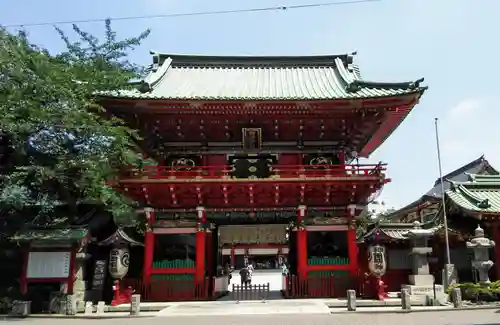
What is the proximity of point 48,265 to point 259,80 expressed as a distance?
14.3 meters

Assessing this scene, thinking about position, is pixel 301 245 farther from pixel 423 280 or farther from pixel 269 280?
pixel 269 280

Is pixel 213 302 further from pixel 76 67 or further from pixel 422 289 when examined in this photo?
pixel 76 67

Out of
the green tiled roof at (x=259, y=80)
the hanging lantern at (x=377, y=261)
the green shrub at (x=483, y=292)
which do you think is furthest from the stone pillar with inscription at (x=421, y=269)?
the green tiled roof at (x=259, y=80)

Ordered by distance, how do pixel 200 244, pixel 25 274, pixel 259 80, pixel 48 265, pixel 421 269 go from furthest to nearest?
pixel 259 80 → pixel 200 244 → pixel 421 269 → pixel 48 265 → pixel 25 274

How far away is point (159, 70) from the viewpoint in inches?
899

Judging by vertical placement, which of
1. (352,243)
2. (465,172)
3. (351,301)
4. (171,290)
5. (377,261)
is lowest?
(351,301)

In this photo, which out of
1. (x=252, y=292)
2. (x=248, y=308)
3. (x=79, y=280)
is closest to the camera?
(x=248, y=308)

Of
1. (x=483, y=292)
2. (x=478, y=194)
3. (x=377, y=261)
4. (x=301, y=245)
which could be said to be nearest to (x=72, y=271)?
(x=301, y=245)

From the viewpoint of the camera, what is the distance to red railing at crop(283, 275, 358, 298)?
1689 cm

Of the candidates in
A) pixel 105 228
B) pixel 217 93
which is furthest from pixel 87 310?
pixel 217 93

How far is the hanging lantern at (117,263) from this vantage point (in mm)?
15852

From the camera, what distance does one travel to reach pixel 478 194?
2044 centimetres

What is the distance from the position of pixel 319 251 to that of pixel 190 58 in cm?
1445

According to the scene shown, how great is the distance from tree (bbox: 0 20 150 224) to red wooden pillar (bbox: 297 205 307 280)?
723 cm
